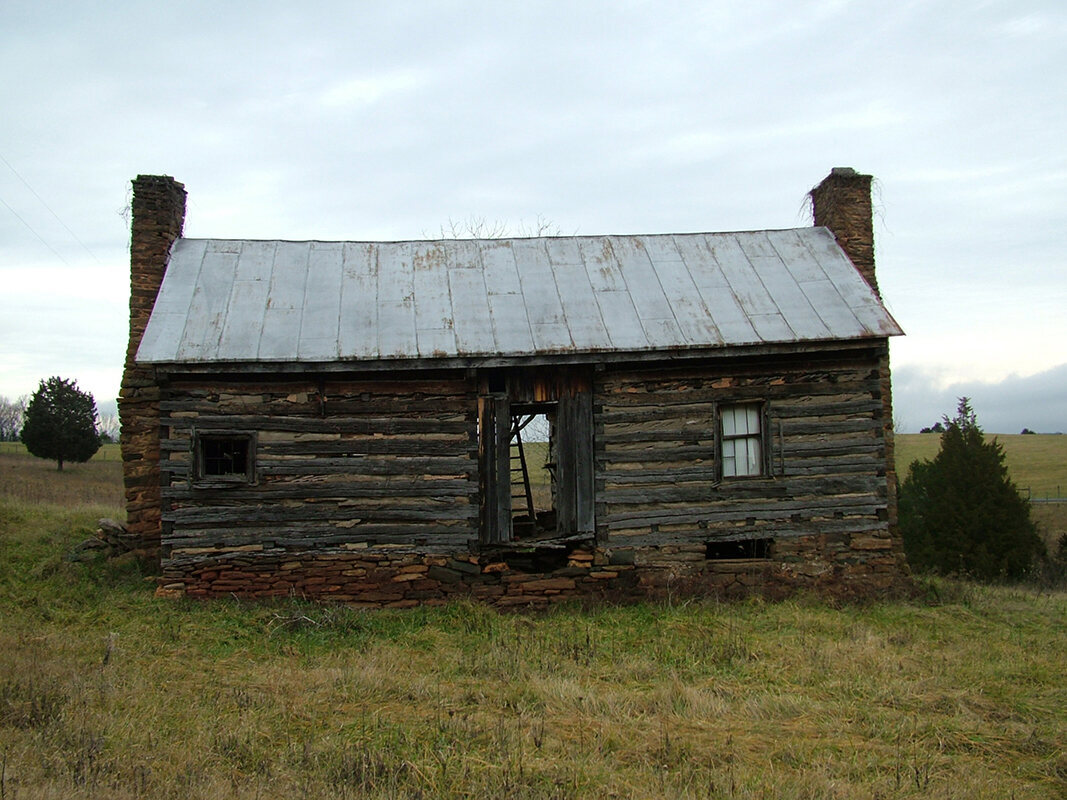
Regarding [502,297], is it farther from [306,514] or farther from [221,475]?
[221,475]

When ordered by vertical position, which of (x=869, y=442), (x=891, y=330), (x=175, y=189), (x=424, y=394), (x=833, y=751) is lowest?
(x=833, y=751)

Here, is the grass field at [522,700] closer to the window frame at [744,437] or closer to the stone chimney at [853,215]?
the window frame at [744,437]

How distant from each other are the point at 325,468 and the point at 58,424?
28.1 metres

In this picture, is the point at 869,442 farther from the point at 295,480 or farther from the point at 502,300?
the point at 295,480

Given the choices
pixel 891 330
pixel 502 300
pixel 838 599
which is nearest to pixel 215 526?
pixel 502 300

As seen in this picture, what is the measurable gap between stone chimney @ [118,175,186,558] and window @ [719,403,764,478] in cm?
813

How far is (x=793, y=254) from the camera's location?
13492mm

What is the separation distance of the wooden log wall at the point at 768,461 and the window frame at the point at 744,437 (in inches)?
2.3

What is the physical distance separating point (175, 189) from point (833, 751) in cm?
1183

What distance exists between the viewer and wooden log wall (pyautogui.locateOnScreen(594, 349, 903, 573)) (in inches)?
444

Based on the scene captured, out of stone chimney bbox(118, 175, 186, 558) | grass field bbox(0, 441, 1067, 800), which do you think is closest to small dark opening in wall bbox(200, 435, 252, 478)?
stone chimney bbox(118, 175, 186, 558)

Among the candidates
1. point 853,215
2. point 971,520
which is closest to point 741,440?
point 853,215

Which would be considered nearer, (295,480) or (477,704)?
(477,704)

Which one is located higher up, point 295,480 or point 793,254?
point 793,254
